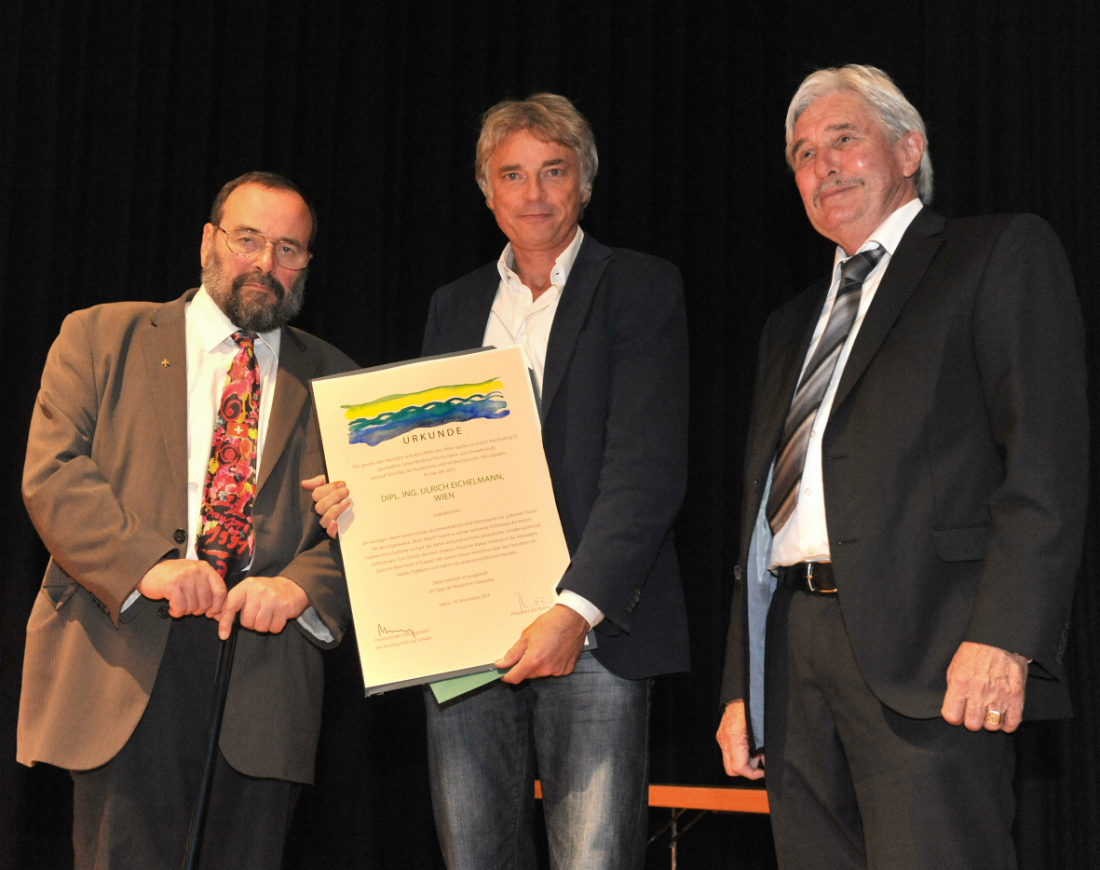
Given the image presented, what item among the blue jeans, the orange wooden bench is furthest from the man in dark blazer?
the orange wooden bench

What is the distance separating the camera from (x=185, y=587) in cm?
229

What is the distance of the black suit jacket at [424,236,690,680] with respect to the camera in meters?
2.19

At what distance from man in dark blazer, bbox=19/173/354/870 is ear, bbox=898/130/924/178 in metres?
1.49

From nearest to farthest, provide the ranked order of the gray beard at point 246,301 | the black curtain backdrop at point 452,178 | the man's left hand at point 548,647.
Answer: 1. the man's left hand at point 548,647
2. the gray beard at point 246,301
3. the black curtain backdrop at point 452,178

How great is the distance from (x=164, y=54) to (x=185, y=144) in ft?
1.18

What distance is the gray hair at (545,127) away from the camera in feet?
8.34

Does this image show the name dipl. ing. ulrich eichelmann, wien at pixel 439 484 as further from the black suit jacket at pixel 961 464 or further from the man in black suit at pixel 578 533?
the black suit jacket at pixel 961 464

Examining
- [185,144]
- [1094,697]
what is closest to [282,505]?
[185,144]

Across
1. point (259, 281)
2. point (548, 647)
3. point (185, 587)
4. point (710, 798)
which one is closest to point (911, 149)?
point (548, 647)

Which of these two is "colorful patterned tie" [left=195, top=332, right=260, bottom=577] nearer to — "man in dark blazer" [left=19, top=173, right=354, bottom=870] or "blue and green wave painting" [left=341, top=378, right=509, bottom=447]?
"man in dark blazer" [left=19, top=173, right=354, bottom=870]

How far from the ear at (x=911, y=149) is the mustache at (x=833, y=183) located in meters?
0.13

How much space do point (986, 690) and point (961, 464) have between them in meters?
0.40

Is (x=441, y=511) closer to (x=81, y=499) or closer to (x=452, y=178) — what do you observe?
(x=81, y=499)

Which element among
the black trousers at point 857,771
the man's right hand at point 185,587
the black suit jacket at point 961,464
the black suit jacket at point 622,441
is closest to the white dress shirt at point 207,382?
the man's right hand at point 185,587
